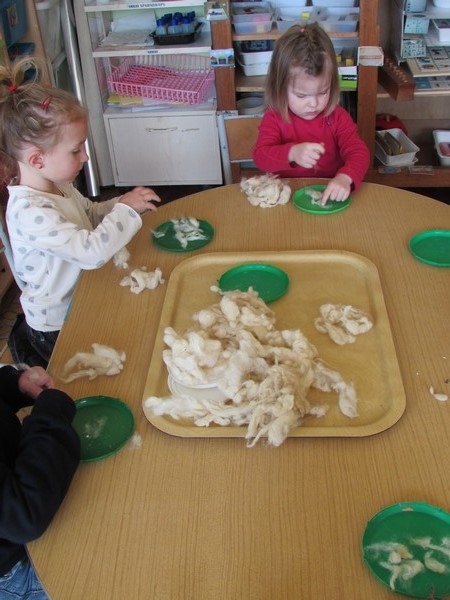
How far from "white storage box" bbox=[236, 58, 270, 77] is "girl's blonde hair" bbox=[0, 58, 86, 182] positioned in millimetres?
1493

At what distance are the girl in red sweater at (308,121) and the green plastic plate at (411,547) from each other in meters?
0.88

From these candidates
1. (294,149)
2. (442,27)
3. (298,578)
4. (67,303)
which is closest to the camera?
(298,578)

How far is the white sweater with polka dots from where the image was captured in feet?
4.04

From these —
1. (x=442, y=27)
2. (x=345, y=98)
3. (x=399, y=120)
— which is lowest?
(x=399, y=120)

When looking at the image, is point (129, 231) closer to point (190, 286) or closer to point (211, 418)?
point (190, 286)

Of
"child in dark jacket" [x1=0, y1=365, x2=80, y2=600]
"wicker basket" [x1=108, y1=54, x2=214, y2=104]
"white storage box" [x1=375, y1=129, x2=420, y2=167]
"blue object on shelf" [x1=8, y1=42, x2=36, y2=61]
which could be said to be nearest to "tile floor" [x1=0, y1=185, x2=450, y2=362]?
"white storage box" [x1=375, y1=129, x2=420, y2=167]

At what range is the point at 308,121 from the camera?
5.90 feet

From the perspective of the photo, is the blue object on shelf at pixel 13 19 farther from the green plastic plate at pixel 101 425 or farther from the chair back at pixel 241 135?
the green plastic plate at pixel 101 425

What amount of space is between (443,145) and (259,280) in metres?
1.92

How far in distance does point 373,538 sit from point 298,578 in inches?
4.4

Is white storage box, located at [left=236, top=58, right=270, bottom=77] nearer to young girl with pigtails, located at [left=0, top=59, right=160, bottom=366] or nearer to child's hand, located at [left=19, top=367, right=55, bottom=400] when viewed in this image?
young girl with pigtails, located at [left=0, top=59, right=160, bottom=366]

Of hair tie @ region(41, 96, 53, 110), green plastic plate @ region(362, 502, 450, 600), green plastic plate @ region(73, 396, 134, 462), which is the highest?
hair tie @ region(41, 96, 53, 110)

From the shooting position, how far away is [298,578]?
0.73m

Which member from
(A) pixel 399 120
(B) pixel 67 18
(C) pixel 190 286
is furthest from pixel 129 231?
(A) pixel 399 120
